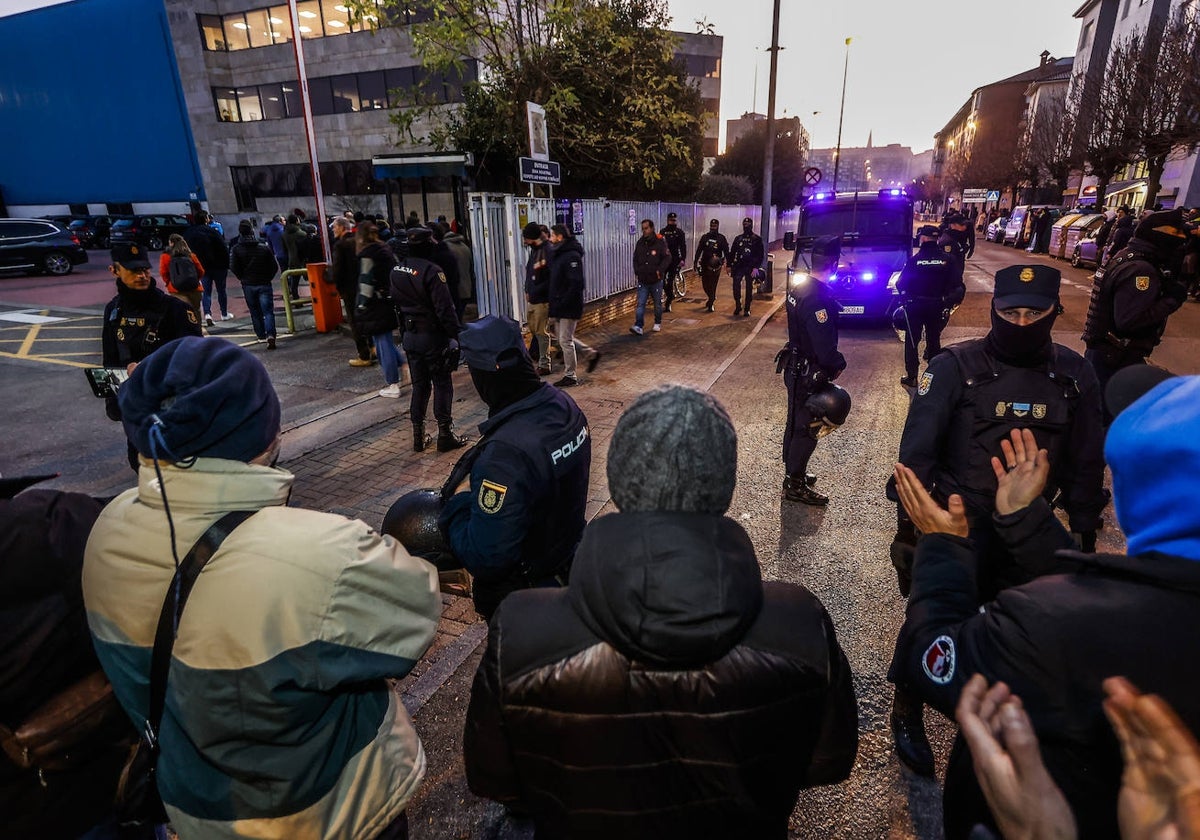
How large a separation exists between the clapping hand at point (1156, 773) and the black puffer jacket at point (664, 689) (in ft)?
1.63

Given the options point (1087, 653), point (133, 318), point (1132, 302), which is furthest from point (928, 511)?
point (133, 318)

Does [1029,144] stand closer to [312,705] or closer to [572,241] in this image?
[572,241]

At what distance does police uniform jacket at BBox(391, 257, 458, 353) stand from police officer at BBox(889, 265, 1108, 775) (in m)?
4.45

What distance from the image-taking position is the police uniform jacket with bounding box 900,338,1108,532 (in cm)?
277

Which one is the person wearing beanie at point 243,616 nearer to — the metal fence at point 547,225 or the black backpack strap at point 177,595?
the black backpack strap at point 177,595

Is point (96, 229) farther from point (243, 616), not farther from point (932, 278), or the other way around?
point (243, 616)

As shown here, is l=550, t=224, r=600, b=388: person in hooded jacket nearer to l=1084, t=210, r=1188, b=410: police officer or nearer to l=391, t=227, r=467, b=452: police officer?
l=391, t=227, r=467, b=452: police officer

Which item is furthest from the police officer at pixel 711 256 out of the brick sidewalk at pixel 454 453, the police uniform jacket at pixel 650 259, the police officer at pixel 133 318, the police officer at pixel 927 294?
the police officer at pixel 133 318

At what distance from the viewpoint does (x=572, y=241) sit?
835 cm

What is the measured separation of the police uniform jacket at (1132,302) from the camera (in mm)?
4812

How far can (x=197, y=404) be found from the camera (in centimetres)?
139

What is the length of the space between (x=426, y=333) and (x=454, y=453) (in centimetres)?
123

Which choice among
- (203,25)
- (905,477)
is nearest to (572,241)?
(905,477)

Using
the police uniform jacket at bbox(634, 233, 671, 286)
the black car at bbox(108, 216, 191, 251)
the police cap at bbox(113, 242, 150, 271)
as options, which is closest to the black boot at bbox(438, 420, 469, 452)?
the police cap at bbox(113, 242, 150, 271)
